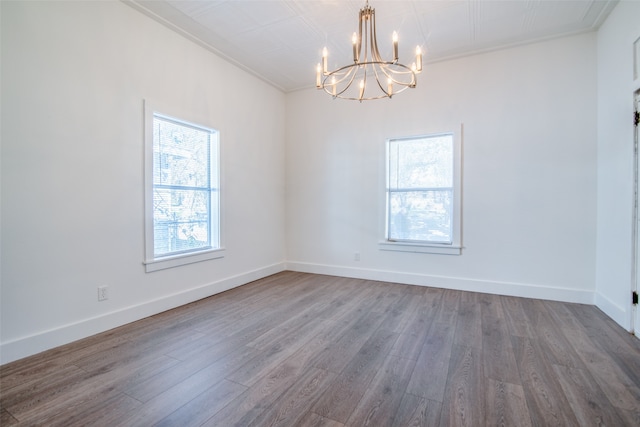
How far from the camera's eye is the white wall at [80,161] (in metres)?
2.22

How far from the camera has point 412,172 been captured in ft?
14.2

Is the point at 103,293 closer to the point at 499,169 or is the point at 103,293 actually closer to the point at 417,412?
the point at 417,412

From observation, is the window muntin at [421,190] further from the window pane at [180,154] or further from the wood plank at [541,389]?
the window pane at [180,154]

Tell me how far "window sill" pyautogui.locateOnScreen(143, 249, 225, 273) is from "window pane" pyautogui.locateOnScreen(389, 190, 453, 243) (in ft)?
8.13

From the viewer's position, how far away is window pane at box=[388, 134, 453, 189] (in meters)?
4.11

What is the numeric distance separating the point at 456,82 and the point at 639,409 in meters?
3.65

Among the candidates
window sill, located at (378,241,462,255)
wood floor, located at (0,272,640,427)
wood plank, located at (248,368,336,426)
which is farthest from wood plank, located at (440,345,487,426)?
window sill, located at (378,241,462,255)

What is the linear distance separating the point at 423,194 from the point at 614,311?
2275 millimetres

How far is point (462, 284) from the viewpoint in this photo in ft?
13.1

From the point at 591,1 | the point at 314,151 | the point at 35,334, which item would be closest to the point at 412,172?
the point at 314,151

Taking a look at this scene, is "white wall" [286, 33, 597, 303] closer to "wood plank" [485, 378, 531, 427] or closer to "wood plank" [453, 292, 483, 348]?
"wood plank" [453, 292, 483, 348]

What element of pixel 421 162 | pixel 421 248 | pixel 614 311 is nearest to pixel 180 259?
pixel 421 248

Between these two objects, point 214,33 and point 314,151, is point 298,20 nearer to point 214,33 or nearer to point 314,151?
point 214,33

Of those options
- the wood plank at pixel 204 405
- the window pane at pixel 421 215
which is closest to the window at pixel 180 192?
the wood plank at pixel 204 405
